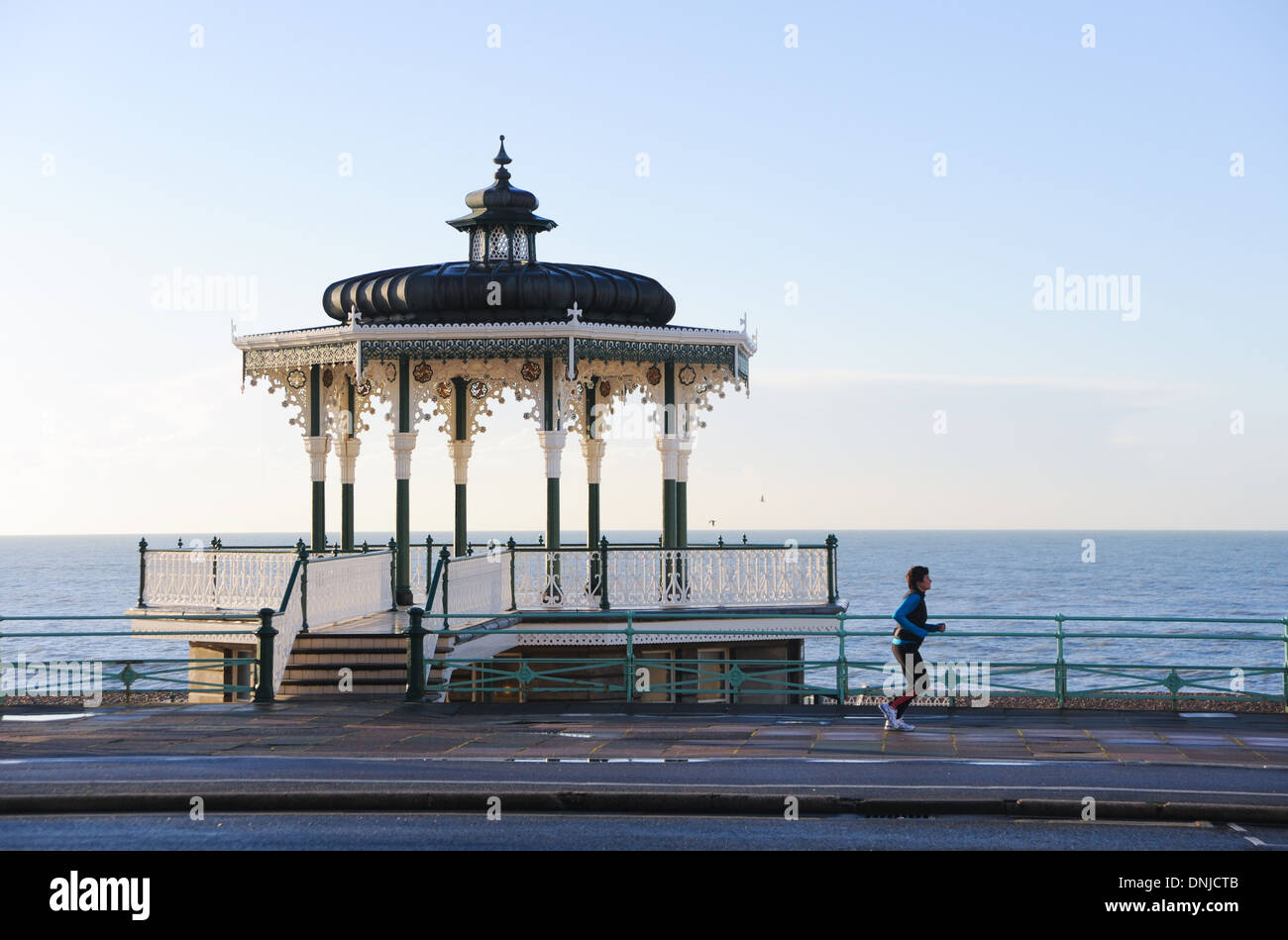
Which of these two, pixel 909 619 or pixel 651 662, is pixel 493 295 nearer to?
pixel 651 662

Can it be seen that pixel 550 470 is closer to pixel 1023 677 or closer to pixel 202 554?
pixel 202 554

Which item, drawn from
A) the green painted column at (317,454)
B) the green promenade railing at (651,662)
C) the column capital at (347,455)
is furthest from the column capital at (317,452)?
the green promenade railing at (651,662)

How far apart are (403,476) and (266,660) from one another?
6938 mm

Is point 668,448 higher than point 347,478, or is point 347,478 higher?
point 668,448

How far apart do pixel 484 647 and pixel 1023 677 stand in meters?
43.6

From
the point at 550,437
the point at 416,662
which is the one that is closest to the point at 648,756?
the point at 416,662

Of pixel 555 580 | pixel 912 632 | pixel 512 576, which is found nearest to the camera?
pixel 912 632

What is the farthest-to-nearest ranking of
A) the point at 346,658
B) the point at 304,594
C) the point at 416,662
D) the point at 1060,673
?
the point at 304,594 → the point at 346,658 → the point at 416,662 → the point at 1060,673

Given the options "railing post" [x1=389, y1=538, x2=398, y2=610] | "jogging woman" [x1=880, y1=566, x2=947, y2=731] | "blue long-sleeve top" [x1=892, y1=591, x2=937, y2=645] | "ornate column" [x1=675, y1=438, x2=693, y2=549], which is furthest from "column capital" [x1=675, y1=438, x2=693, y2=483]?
"blue long-sleeve top" [x1=892, y1=591, x2=937, y2=645]

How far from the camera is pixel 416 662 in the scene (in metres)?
19.0

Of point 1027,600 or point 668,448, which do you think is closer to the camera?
point 668,448

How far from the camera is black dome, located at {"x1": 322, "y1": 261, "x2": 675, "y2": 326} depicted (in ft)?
84.4

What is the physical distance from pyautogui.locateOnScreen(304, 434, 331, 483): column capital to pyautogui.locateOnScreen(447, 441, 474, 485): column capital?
2.25 m
